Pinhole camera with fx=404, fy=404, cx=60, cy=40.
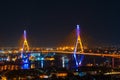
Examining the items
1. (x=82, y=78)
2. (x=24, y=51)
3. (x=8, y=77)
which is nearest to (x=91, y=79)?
(x=82, y=78)

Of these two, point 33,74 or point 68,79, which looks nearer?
point 68,79

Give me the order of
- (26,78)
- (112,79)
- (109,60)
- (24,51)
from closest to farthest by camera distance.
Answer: (112,79) → (26,78) → (109,60) → (24,51)

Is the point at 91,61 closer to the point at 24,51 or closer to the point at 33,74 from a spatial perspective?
the point at 24,51

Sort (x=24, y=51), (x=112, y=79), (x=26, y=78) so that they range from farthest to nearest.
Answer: (x=24, y=51), (x=26, y=78), (x=112, y=79)

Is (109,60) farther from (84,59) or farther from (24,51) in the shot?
(24,51)

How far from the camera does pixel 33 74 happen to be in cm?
1598

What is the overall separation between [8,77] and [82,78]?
278cm

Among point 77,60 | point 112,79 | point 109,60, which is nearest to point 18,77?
point 112,79

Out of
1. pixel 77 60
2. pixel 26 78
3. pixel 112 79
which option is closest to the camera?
pixel 112 79

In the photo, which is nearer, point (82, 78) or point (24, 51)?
point (82, 78)

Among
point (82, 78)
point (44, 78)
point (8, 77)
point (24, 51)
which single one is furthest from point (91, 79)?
point (24, 51)

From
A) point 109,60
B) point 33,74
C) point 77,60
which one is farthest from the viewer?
point 109,60

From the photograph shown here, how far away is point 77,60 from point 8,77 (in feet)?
27.6

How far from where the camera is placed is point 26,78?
14852 mm
